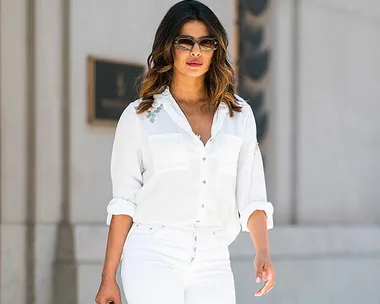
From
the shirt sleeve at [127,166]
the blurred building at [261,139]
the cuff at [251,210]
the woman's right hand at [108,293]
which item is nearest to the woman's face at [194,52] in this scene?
the shirt sleeve at [127,166]

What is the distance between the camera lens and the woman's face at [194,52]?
11.7 ft

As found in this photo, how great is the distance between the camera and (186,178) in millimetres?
3547

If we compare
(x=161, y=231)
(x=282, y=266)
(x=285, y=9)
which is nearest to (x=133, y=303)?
(x=161, y=231)

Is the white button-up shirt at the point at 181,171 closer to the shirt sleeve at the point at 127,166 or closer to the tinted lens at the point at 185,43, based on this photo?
the shirt sleeve at the point at 127,166

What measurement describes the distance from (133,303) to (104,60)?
377 centimetres

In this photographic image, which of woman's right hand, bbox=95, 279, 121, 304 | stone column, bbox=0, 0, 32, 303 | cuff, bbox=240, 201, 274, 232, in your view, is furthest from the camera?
stone column, bbox=0, 0, 32, 303

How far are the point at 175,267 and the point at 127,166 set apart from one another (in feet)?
1.42

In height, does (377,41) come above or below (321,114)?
above

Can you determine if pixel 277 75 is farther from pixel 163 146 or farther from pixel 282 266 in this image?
pixel 163 146

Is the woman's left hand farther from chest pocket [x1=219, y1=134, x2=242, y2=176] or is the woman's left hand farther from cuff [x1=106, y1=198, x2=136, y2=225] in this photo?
cuff [x1=106, y1=198, x2=136, y2=225]

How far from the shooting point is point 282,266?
8031 millimetres

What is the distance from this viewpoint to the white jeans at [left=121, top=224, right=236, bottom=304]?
338cm

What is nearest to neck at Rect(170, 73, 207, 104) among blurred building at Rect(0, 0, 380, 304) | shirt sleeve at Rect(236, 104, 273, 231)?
shirt sleeve at Rect(236, 104, 273, 231)

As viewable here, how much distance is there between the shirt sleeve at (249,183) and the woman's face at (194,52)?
299mm
